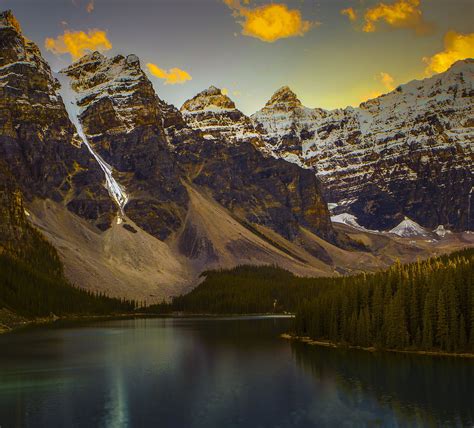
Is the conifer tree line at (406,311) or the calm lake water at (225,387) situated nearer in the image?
the calm lake water at (225,387)

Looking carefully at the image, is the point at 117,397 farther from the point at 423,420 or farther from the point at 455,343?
the point at 455,343

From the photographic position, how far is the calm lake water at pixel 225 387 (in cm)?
5848

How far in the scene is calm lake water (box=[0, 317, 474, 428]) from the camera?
58.5 metres

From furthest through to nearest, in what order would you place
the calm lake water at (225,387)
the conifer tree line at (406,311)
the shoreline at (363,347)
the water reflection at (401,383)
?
the conifer tree line at (406,311) < the shoreline at (363,347) < the water reflection at (401,383) < the calm lake water at (225,387)

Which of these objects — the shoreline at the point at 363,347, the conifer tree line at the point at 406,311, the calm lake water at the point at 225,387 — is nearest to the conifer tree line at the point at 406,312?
the conifer tree line at the point at 406,311

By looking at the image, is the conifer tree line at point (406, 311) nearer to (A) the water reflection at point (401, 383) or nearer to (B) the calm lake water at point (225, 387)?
(A) the water reflection at point (401, 383)

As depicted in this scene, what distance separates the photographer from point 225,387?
74.1 meters

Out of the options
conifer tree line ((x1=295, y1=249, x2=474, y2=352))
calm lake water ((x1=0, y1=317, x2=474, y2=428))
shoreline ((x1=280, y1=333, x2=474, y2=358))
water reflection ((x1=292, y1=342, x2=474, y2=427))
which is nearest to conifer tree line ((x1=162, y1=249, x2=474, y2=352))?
conifer tree line ((x1=295, y1=249, x2=474, y2=352))

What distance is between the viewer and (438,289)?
10319cm

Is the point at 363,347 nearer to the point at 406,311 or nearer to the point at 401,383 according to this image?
the point at 406,311

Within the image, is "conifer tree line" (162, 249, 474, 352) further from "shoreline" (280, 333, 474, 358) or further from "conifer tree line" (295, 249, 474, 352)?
"shoreline" (280, 333, 474, 358)

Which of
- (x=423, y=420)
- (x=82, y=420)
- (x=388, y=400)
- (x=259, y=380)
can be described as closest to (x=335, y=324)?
(x=259, y=380)

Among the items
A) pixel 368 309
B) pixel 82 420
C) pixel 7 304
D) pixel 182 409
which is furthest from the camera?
pixel 7 304

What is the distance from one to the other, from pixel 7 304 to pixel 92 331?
40.1m
